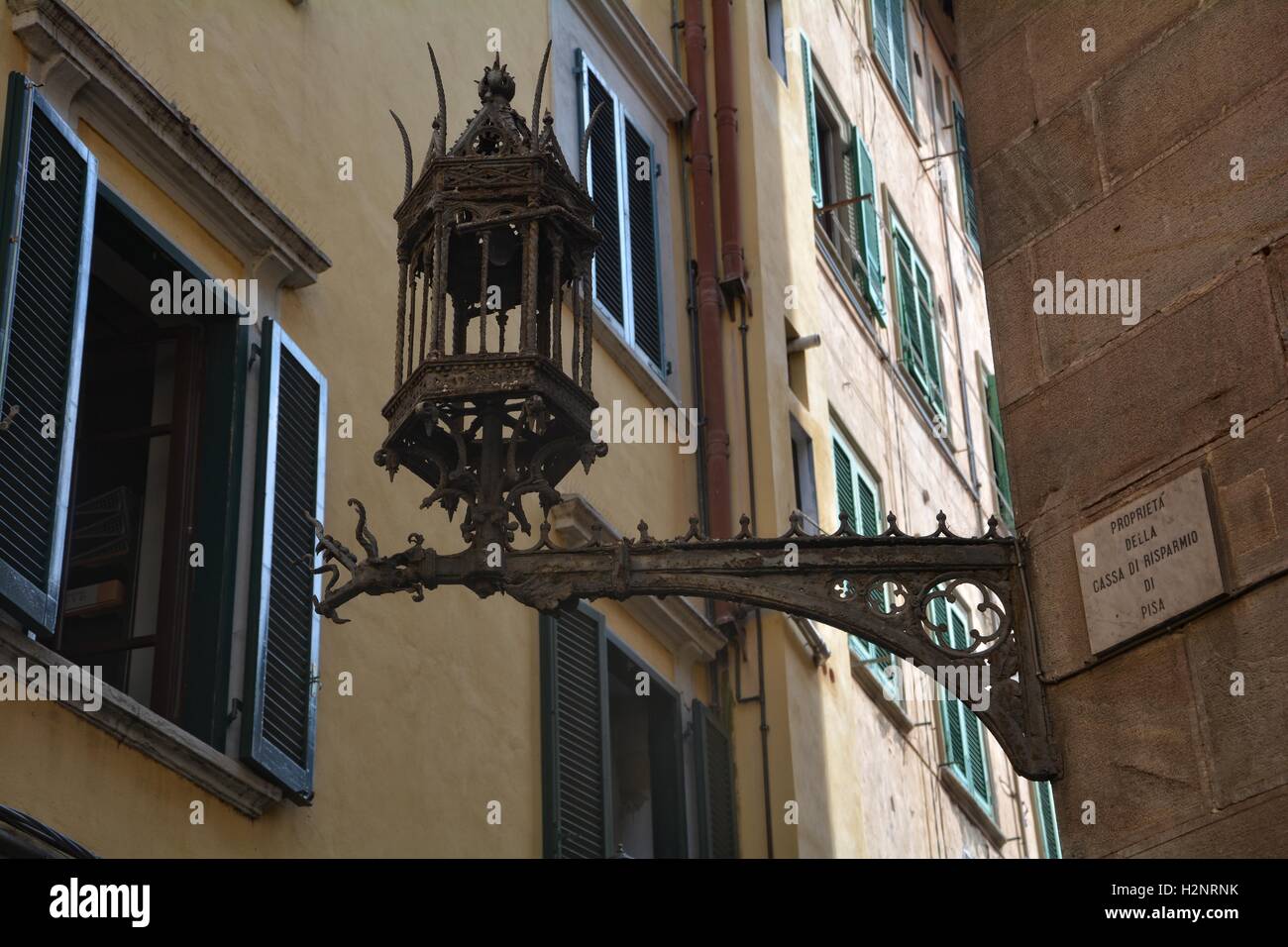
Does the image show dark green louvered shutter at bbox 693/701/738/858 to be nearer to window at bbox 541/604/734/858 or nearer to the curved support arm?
window at bbox 541/604/734/858

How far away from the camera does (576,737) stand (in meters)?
10.3

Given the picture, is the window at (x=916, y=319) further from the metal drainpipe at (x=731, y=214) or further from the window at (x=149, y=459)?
the window at (x=149, y=459)

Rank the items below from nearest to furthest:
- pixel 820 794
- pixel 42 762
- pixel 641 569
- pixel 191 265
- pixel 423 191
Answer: pixel 641 569
pixel 423 191
pixel 42 762
pixel 191 265
pixel 820 794

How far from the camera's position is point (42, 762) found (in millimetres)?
6680

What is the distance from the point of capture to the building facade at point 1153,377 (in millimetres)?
5309

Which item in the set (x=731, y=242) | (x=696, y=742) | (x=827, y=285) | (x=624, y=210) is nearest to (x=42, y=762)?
(x=696, y=742)

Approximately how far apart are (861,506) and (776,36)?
11.4 feet

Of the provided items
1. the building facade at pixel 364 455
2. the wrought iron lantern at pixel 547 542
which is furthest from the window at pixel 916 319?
the wrought iron lantern at pixel 547 542

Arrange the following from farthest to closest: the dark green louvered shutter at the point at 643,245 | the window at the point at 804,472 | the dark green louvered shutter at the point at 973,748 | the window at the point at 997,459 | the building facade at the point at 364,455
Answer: the window at the point at 997,459 → the dark green louvered shutter at the point at 973,748 → the window at the point at 804,472 → the dark green louvered shutter at the point at 643,245 → the building facade at the point at 364,455

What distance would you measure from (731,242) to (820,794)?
3439 millimetres

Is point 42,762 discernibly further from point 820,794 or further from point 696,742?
point 820,794

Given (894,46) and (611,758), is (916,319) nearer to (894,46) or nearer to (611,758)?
(894,46)

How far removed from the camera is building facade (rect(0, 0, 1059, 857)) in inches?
285

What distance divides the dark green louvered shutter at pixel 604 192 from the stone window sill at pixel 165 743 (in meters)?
4.88
